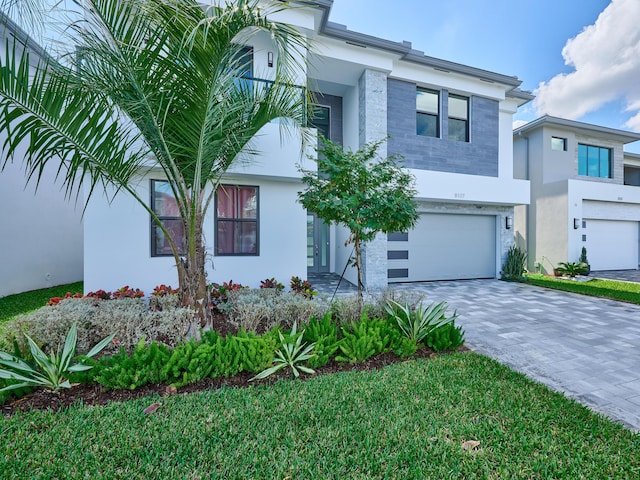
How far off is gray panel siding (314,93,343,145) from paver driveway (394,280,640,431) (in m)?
6.21

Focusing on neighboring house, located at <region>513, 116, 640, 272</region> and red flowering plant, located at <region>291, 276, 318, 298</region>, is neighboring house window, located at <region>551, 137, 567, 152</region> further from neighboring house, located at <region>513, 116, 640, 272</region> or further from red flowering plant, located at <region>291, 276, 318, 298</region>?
red flowering plant, located at <region>291, 276, 318, 298</region>

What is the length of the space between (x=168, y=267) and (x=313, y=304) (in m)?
3.75

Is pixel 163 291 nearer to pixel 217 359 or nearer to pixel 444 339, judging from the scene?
pixel 217 359

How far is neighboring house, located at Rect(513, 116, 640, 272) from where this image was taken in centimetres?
1191

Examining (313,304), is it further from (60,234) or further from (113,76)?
(60,234)

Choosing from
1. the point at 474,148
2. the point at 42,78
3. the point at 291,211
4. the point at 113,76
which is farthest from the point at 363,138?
the point at 42,78

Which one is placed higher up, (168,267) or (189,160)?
(189,160)

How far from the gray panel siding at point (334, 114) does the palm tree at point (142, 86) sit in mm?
6652

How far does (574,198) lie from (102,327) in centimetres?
1556

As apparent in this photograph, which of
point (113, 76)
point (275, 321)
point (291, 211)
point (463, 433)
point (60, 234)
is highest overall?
point (113, 76)

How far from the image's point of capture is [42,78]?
9.52ft

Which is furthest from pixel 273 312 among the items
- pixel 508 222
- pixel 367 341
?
pixel 508 222

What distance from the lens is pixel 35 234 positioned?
26.8 feet

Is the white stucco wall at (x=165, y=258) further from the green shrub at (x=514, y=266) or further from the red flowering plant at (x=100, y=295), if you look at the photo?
the green shrub at (x=514, y=266)
